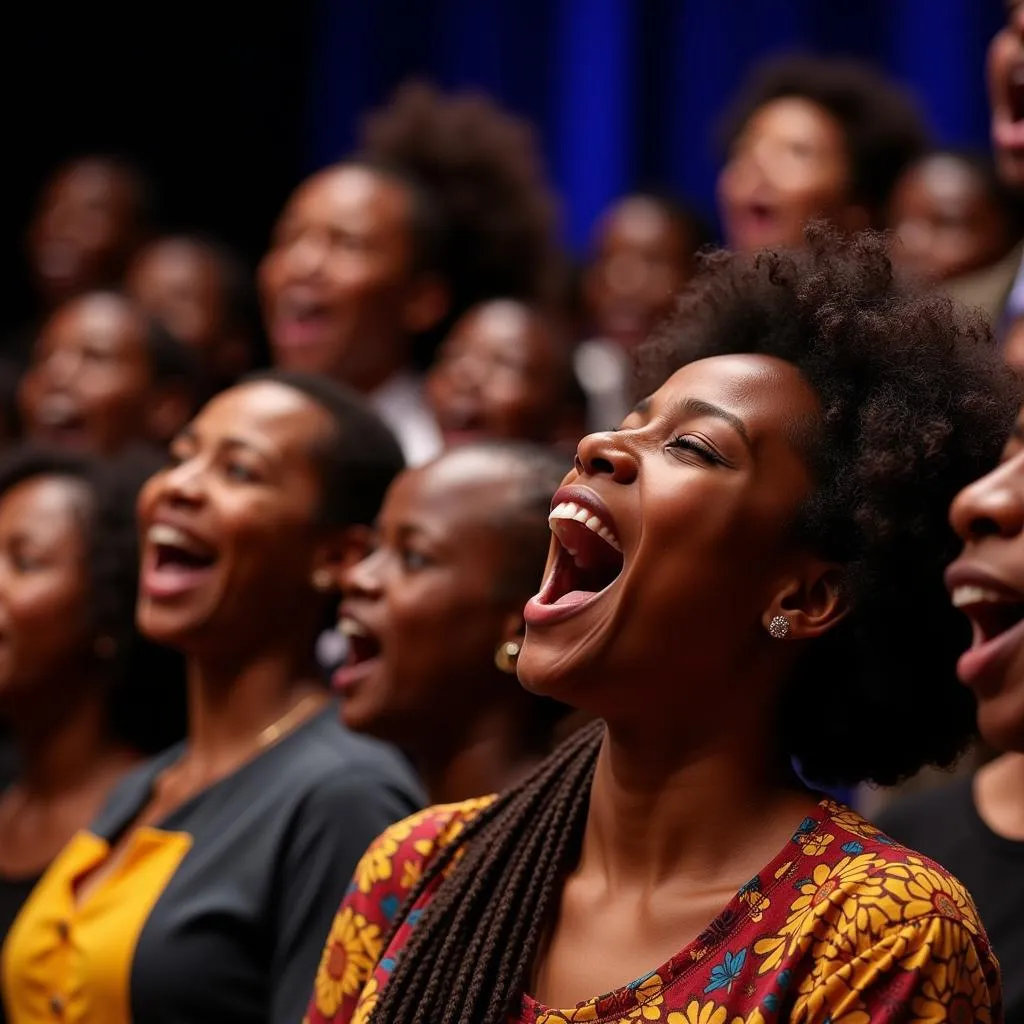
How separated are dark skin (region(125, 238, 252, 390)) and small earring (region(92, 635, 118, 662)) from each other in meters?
1.85

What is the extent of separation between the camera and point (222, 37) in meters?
6.61

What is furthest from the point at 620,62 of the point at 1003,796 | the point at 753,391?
the point at 753,391

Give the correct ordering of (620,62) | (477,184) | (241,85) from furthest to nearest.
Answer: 1. (241,85)
2. (620,62)
3. (477,184)

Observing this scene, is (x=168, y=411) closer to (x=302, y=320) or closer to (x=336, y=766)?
(x=302, y=320)

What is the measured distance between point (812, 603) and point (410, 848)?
0.53 meters

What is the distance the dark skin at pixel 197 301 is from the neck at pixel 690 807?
3340 millimetres

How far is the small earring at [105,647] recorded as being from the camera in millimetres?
3332

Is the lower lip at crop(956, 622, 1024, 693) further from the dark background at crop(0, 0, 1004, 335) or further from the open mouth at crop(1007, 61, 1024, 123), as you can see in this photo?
the dark background at crop(0, 0, 1004, 335)

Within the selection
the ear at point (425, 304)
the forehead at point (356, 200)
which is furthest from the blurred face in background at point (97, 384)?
the ear at point (425, 304)

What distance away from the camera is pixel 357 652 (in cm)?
275

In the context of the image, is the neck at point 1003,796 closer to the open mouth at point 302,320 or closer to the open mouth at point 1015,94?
the open mouth at point 1015,94

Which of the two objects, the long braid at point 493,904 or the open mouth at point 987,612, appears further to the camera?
the long braid at point 493,904

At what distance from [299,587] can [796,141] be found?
2.03 metres

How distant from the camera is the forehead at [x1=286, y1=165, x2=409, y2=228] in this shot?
14.8 ft
